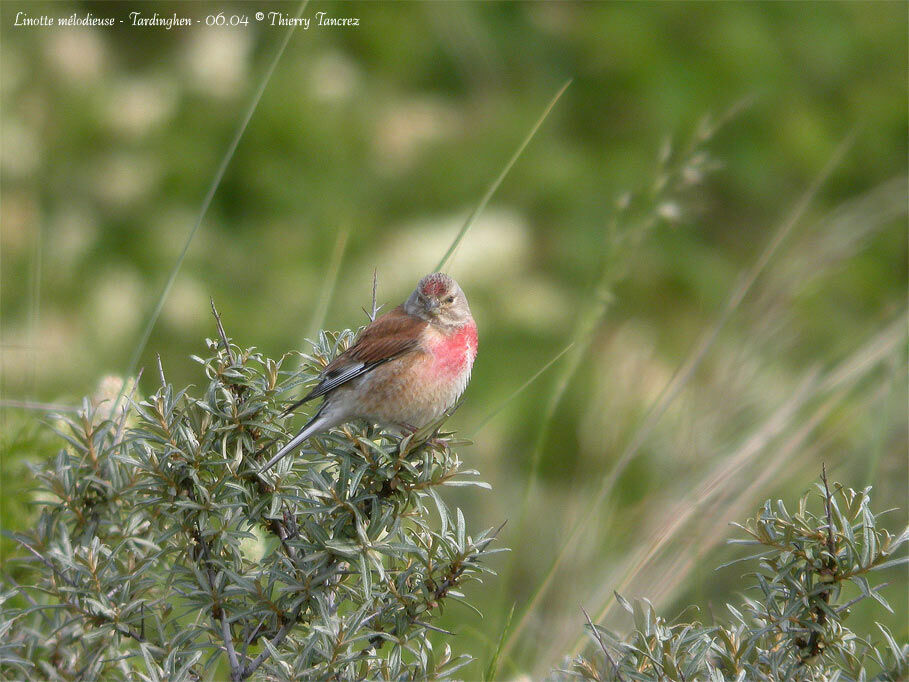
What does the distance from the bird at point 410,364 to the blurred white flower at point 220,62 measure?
2.38 m

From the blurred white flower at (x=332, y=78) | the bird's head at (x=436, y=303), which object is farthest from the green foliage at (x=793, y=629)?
the blurred white flower at (x=332, y=78)

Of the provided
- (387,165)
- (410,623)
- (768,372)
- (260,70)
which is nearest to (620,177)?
(387,165)

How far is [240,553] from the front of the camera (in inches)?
66.8

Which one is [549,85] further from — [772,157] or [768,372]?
[768,372]

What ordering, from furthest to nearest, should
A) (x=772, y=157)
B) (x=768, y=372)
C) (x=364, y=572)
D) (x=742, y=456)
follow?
(x=772, y=157) → (x=768, y=372) → (x=742, y=456) → (x=364, y=572)

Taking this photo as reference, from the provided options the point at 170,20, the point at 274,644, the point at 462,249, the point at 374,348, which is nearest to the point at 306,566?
the point at 274,644

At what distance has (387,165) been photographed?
4.71 m

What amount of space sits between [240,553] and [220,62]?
133 inches

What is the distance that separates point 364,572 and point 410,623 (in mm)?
141

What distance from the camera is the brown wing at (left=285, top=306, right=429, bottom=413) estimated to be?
2.00m

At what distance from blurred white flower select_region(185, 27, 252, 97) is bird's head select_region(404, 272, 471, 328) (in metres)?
2.40

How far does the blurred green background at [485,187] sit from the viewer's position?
3.81m

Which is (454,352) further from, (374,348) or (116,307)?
(116,307)

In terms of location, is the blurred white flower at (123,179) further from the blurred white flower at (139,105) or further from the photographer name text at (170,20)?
the photographer name text at (170,20)
